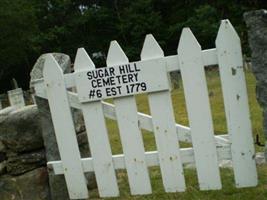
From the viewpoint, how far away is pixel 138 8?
42.5 metres

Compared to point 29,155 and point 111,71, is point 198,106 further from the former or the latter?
point 29,155

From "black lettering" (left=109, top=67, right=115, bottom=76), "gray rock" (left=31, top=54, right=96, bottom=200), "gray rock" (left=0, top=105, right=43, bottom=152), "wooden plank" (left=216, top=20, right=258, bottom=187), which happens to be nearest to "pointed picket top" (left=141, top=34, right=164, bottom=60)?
"black lettering" (left=109, top=67, right=115, bottom=76)

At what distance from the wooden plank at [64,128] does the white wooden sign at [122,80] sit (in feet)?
0.61

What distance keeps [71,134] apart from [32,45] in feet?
117

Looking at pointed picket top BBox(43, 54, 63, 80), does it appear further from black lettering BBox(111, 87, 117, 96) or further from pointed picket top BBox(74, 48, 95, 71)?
black lettering BBox(111, 87, 117, 96)

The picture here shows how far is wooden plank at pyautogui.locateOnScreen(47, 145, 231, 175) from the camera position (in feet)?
11.7

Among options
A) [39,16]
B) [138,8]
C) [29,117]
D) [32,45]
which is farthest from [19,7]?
[29,117]

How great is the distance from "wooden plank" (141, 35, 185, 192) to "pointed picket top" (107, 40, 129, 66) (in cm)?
17

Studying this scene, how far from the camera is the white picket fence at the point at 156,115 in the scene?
136 inches

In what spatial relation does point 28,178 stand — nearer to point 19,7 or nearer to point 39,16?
point 19,7

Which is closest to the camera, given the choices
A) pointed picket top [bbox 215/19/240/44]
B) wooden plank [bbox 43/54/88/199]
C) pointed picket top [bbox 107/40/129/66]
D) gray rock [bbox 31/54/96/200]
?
pointed picket top [bbox 215/19/240/44]

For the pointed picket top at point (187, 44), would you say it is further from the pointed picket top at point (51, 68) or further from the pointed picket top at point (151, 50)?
the pointed picket top at point (51, 68)

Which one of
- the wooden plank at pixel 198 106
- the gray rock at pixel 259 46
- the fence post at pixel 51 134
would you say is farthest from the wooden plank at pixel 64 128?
the gray rock at pixel 259 46

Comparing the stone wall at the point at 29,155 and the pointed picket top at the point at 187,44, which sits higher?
the pointed picket top at the point at 187,44
